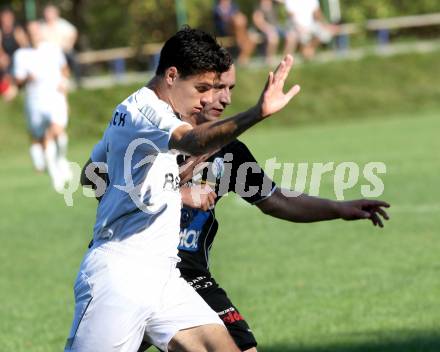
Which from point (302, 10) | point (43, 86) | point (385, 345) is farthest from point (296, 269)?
point (302, 10)

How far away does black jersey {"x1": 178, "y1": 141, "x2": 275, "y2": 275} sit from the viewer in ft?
20.1

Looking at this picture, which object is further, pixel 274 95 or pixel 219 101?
pixel 219 101

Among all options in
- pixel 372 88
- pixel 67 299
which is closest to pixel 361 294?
pixel 67 299

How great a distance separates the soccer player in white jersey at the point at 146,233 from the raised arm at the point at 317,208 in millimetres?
1209

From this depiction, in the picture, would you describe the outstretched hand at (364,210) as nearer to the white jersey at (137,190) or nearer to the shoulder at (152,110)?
the white jersey at (137,190)

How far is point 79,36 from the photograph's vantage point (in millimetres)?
43969

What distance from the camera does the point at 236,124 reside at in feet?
15.0

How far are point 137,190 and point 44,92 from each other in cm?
1650

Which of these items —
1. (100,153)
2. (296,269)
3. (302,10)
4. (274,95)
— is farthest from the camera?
(302,10)

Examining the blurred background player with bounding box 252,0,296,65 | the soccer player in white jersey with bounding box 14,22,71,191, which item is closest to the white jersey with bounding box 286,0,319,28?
the blurred background player with bounding box 252,0,296,65

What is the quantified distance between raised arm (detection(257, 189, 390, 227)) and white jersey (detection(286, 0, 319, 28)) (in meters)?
25.7

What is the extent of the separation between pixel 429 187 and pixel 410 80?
625 inches

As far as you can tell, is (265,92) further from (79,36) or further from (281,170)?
(79,36)

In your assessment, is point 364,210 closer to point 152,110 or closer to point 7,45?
point 152,110
